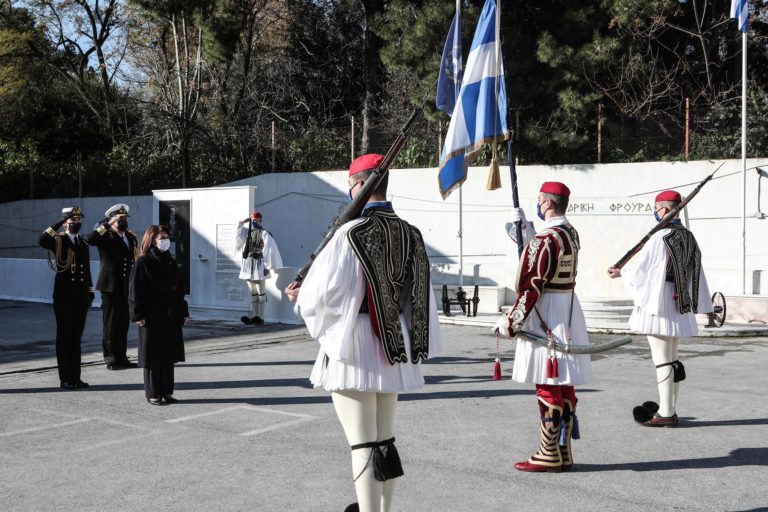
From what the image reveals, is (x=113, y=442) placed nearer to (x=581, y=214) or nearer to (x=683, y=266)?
(x=683, y=266)

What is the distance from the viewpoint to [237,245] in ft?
55.3

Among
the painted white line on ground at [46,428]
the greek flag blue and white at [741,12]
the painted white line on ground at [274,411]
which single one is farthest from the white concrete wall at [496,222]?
the painted white line on ground at [46,428]

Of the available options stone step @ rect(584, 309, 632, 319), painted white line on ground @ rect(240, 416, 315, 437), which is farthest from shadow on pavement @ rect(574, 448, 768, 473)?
stone step @ rect(584, 309, 632, 319)

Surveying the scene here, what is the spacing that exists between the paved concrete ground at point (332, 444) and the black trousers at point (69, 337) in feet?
0.90

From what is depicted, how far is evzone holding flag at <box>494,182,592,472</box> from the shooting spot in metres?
6.15

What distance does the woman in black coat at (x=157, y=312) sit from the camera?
8789 millimetres

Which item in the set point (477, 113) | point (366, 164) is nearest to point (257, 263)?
point (477, 113)

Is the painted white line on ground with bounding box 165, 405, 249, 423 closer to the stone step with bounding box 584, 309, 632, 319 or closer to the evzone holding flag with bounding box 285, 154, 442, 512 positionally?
the evzone holding flag with bounding box 285, 154, 442, 512

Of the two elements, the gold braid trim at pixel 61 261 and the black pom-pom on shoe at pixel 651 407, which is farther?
the gold braid trim at pixel 61 261

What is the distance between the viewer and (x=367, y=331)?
462 cm

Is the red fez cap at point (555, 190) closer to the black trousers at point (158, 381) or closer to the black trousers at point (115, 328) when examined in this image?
the black trousers at point (158, 381)

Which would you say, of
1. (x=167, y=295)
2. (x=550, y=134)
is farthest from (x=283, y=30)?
(x=167, y=295)

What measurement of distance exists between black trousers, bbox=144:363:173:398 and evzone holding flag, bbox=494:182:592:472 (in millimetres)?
3965

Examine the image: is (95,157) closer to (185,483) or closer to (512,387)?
(512,387)
